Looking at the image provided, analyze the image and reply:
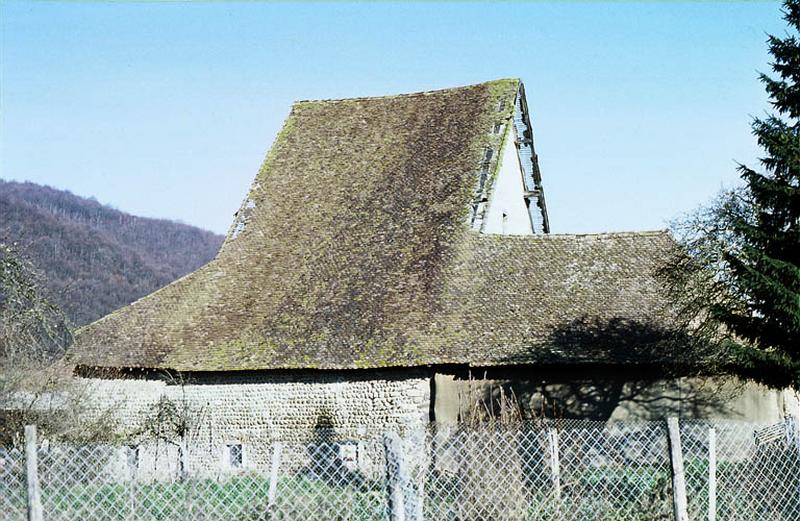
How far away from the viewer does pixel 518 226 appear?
94.3 feet

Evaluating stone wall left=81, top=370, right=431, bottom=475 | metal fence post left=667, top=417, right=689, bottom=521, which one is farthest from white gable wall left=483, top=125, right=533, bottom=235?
metal fence post left=667, top=417, right=689, bottom=521

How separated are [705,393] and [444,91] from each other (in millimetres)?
13063

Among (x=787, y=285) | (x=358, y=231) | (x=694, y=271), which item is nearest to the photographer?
(x=787, y=285)

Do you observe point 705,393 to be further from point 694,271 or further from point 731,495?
point 731,495

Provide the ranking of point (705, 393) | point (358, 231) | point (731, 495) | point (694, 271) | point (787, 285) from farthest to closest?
point (358, 231) → point (705, 393) → point (694, 271) → point (787, 285) → point (731, 495)

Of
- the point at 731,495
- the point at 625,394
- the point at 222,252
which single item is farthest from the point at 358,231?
the point at 731,495

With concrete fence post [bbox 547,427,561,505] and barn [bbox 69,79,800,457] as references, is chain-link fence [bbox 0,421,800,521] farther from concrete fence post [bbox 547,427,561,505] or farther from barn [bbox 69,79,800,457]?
barn [bbox 69,79,800,457]

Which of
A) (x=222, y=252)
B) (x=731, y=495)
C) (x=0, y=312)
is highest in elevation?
(x=222, y=252)

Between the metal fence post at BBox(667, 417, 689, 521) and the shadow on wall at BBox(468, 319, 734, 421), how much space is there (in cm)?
1256

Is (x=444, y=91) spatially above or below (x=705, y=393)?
above

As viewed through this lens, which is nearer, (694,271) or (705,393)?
(694,271)

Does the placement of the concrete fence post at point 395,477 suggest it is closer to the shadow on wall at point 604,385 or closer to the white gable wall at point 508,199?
the shadow on wall at point 604,385

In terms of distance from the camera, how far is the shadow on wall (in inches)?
797

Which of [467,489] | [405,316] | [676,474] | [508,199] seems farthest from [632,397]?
[676,474]
